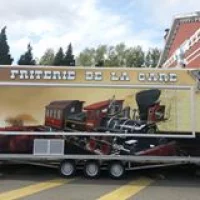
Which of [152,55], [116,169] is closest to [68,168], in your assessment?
[116,169]

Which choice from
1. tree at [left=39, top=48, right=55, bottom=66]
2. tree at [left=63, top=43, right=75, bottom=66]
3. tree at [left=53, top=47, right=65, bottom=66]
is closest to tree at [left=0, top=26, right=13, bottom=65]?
tree at [left=53, top=47, right=65, bottom=66]

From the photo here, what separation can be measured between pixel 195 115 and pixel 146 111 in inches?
53.4

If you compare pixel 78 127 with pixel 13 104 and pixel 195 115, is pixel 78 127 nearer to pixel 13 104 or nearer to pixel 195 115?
pixel 13 104

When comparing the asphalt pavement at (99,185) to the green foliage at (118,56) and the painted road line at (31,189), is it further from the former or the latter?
the green foliage at (118,56)

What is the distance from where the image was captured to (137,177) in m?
15.8

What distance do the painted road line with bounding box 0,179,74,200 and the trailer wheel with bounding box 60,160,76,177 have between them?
0.39 m

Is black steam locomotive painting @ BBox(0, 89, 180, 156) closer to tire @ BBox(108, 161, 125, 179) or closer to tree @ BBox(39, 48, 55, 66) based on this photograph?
tire @ BBox(108, 161, 125, 179)

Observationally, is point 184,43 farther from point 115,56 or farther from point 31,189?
point 115,56

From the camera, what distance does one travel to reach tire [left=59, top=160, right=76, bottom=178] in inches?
600

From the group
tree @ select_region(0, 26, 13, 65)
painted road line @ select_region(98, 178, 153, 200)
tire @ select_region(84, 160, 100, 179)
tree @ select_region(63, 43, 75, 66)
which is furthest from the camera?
tree @ select_region(63, 43, 75, 66)

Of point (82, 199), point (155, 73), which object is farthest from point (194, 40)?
point (82, 199)

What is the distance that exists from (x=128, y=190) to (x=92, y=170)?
6.98 feet

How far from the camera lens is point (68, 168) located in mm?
15266

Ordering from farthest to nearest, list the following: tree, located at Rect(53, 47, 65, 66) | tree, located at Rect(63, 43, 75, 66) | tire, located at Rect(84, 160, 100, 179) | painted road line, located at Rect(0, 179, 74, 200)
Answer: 1. tree, located at Rect(63, 43, 75, 66)
2. tree, located at Rect(53, 47, 65, 66)
3. tire, located at Rect(84, 160, 100, 179)
4. painted road line, located at Rect(0, 179, 74, 200)
